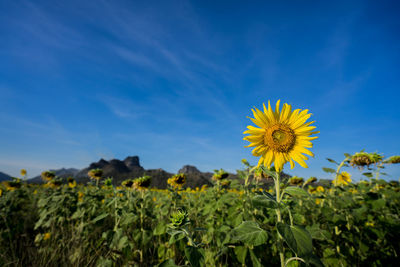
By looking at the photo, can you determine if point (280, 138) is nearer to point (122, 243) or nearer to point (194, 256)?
point (194, 256)

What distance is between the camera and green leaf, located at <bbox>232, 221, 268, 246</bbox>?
1435mm

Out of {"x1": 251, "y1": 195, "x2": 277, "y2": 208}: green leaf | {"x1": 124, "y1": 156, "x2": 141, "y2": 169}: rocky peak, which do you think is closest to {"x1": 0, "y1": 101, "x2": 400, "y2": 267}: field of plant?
{"x1": 251, "y1": 195, "x2": 277, "y2": 208}: green leaf

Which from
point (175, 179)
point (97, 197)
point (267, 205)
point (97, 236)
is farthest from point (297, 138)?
point (97, 236)

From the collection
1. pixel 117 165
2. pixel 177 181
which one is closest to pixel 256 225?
pixel 177 181

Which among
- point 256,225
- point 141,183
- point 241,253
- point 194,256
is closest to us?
point 194,256

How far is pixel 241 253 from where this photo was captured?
2.25m

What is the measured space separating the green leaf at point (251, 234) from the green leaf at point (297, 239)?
20 centimetres

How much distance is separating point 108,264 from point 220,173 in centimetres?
237

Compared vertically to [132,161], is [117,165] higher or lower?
lower

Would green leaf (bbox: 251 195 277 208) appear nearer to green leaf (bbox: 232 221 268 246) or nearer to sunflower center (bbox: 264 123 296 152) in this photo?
green leaf (bbox: 232 221 268 246)

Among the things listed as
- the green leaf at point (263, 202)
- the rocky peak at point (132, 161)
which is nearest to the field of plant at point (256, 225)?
the green leaf at point (263, 202)

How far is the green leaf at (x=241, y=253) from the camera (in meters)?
2.22

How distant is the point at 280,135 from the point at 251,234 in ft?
3.10

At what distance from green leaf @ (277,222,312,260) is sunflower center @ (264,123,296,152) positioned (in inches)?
28.2
